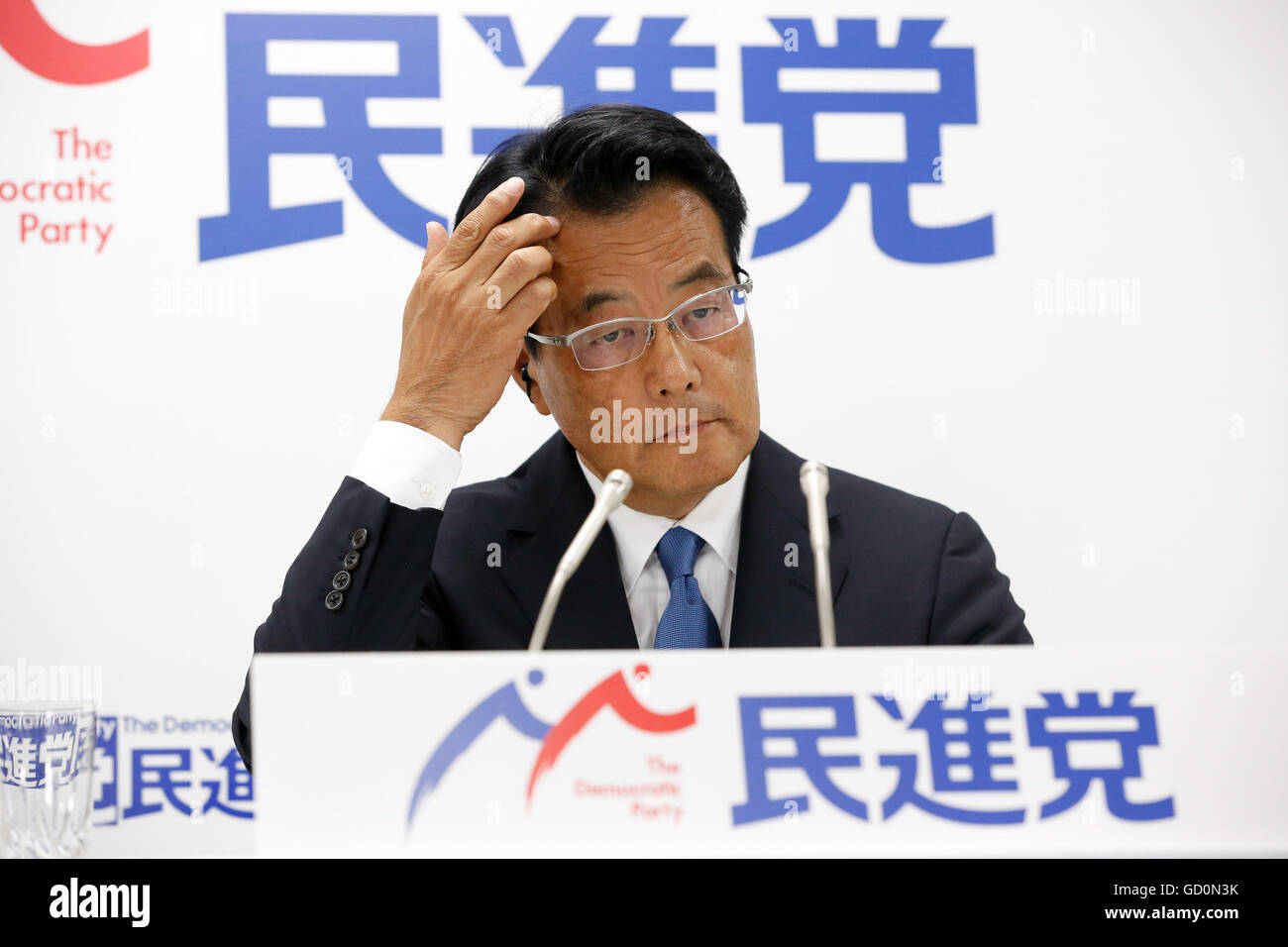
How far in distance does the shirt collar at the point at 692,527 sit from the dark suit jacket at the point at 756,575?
0.09ft

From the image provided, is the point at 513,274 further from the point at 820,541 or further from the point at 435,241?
the point at 820,541

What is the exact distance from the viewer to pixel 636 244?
1839 mm

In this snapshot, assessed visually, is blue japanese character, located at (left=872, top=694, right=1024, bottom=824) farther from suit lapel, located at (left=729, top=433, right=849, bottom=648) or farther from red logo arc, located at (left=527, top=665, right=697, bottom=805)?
suit lapel, located at (left=729, top=433, right=849, bottom=648)

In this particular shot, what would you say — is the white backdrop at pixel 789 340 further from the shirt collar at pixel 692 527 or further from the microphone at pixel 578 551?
the microphone at pixel 578 551

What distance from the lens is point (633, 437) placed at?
5.96 feet

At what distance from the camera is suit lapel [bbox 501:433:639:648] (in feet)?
5.87

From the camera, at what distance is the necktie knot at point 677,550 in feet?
6.00

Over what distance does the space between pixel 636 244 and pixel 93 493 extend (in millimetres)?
1473

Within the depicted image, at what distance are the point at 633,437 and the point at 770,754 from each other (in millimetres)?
915

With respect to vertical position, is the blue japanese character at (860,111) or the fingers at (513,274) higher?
the blue japanese character at (860,111)

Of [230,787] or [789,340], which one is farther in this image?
[789,340]

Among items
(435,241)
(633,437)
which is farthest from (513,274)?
(633,437)

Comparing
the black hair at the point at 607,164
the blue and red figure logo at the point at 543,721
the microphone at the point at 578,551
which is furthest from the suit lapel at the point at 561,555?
the blue and red figure logo at the point at 543,721
